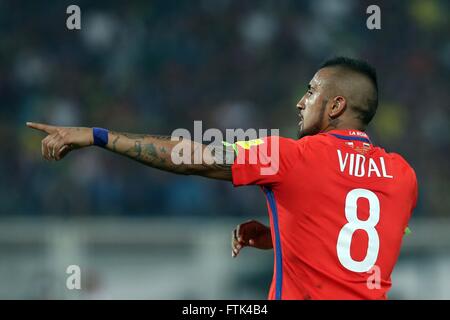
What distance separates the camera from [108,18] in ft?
43.1

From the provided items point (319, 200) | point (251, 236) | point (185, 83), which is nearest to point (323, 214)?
point (319, 200)

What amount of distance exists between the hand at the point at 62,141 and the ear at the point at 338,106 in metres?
1.18

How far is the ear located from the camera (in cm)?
419

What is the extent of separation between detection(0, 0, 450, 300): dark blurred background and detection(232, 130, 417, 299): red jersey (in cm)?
659

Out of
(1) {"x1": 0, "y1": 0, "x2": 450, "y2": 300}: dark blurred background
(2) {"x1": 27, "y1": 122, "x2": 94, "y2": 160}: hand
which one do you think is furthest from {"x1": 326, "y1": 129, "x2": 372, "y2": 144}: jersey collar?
(1) {"x1": 0, "y1": 0, "x2": 450, "y2": 300}: dark blurred background

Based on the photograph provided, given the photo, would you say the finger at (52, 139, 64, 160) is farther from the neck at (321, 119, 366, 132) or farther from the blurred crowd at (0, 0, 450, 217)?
the blurred crowd at (0, 0, 450, 217)

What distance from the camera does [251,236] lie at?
454 cm

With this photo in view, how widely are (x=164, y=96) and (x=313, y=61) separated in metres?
2.23

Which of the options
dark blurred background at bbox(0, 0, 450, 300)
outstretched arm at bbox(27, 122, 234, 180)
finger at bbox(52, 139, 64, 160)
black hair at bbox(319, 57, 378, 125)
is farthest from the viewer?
dark blurred background at bbox(0, 0, 450, 300)

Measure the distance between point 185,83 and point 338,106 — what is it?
337 inches
